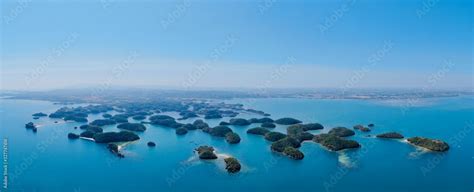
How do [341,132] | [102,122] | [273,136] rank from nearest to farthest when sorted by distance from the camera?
[273,136]
[341,132]
[102,122]

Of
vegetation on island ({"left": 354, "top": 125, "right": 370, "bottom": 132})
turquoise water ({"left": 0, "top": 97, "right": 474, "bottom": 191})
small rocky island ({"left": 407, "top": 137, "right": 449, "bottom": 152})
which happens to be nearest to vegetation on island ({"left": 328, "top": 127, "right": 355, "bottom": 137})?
turquoise water ({"left": 0, "top": 97, "right": 474, "bottom": 191})

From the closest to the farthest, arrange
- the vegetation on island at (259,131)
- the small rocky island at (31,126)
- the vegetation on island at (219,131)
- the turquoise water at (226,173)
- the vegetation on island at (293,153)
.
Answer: the turquoise water at (226,173) → the vegetation on island at (293,153) → the vegetation on island at (219,131) → the vegetation on island at (259,131) → the small rocky island at (31,126)

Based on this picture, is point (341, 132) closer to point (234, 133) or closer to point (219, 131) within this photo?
point (234, 133)

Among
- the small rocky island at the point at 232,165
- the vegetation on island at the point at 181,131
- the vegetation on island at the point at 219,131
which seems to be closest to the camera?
the small rocky island at the point at 232,165

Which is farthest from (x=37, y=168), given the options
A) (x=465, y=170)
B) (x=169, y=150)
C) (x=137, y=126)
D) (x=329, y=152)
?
(x=465, y=170)

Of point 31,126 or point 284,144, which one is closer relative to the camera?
point 284,144

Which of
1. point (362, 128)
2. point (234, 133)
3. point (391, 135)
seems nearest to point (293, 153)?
point (234, 133)

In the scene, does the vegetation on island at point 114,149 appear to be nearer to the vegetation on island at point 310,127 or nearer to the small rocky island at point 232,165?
the small rocky island at point 232,165

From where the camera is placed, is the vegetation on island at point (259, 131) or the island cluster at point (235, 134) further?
the vegetation on island at point (259, 131)

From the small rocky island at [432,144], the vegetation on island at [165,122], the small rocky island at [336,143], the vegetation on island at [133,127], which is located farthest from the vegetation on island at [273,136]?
the vegetation on island at [133,127]

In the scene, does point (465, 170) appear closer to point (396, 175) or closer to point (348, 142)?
point (396, 175)

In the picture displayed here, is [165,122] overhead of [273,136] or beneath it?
beneath

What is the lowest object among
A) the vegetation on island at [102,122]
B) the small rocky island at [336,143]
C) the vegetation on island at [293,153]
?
the vegetation on island at [102,122]
